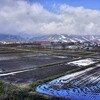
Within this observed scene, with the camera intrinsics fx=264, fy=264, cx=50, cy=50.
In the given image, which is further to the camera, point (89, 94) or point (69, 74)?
point (69, 74)

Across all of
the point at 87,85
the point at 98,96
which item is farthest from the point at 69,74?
the point at 98,96

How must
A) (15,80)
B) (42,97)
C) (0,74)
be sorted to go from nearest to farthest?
(42,97) < (15,80) < (0,74)

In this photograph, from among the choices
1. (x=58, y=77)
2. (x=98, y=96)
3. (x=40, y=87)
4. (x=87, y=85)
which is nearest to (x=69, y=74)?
(x=58, y=77)

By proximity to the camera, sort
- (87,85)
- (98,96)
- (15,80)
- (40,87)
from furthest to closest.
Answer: (15,80)
(87,85)
(40,87)
(98,96)

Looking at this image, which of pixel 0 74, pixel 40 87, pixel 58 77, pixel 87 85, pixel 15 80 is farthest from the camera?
pixel 0 74

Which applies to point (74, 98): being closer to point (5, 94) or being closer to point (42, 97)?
point (42, 97)

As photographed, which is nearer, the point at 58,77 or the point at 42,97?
the point at 42,97

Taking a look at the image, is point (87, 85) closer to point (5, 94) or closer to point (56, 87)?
point (56, 87)

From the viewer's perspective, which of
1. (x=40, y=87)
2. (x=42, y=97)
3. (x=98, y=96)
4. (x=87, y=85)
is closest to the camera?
(x=42, y=97)
